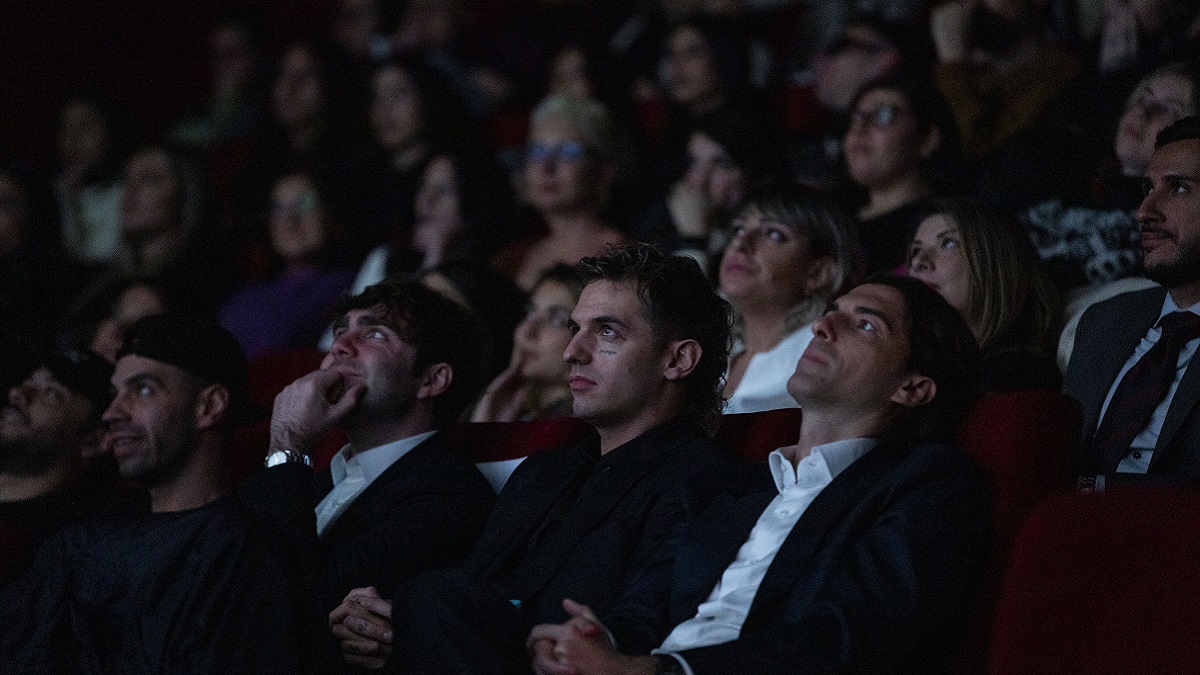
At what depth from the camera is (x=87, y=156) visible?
197 inches

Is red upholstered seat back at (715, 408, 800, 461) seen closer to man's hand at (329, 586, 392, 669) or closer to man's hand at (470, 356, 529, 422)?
man's hand at (329, 586, 392, 669)

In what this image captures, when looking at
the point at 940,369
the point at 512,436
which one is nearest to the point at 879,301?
the point at 940,369

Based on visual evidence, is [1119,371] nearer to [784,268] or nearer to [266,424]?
[784,268]

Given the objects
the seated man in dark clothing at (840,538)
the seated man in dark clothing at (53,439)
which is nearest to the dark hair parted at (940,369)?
the seated man in dark clothing at (840,538)

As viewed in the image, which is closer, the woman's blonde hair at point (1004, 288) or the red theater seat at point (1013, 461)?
the red theater seat at point (1013, 461)

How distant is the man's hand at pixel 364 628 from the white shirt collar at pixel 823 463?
547 mm

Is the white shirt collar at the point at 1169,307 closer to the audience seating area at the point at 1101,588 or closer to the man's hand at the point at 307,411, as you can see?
the audience seating area at the point at 1101,588

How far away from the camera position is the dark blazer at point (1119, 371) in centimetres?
199

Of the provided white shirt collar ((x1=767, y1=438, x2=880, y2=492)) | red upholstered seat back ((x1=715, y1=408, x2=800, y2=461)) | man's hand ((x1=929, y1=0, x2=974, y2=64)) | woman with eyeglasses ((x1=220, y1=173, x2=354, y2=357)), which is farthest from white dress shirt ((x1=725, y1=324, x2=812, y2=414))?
woman with eyeglasses ((x1=220, y1=173, x2=354, y2=357))

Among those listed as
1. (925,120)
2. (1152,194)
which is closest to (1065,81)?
(925,120)

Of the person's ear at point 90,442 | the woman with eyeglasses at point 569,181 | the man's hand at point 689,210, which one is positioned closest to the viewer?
the person's ear at point 90,442

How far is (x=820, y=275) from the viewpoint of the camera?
2.81 m

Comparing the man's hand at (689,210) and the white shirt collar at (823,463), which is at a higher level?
the man's hand at (689,210)

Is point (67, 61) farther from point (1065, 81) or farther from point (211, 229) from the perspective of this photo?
point (1065, 81)
